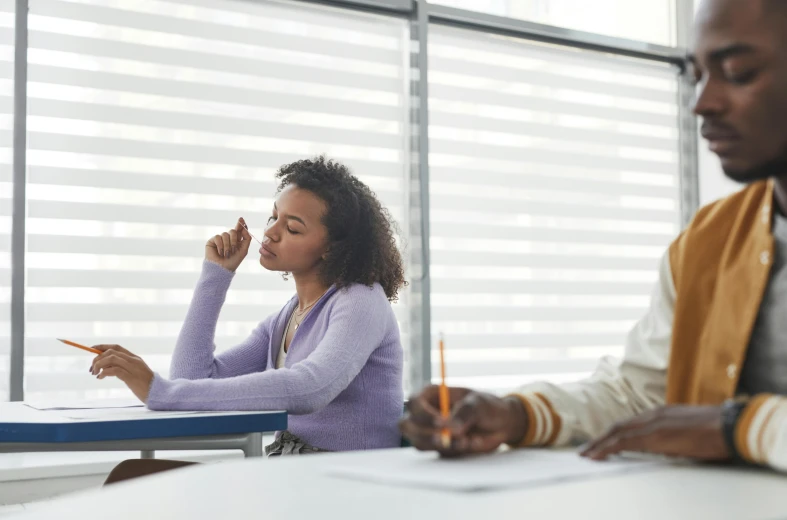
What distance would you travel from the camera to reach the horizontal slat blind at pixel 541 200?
404cm

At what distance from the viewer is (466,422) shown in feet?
3.29

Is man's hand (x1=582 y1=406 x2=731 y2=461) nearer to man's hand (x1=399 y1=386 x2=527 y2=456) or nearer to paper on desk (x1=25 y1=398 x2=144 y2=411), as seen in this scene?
man's hand (x1=399 y1=386 x2=527 y2=456)

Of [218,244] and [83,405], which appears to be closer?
[83,405]

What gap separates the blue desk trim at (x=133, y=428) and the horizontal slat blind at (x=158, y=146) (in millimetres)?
1605

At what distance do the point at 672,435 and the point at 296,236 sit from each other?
1.68 meters

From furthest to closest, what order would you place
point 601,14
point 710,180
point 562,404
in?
point 710,180
point 601,14
point 562,404

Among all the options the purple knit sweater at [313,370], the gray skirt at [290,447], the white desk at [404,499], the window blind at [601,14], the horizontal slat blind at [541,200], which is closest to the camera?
the white desk at [404,499]

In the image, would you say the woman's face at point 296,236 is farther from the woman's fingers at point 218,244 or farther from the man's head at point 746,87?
the man's head at point 746,87

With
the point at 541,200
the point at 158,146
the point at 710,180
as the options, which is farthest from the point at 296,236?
the point at 710,180

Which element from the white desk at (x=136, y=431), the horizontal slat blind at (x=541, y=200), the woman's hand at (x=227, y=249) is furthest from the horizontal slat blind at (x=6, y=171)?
the horizontal slat blind at (x=541, y=200)

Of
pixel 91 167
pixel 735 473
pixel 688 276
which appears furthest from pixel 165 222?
pixel 735 473

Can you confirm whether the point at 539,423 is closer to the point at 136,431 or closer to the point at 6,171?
the point at 136,431

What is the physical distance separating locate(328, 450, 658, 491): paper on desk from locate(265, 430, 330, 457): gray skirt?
4.09ft

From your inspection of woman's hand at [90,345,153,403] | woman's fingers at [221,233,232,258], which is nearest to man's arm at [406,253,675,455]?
woman's hand at [90,345,153,403]
